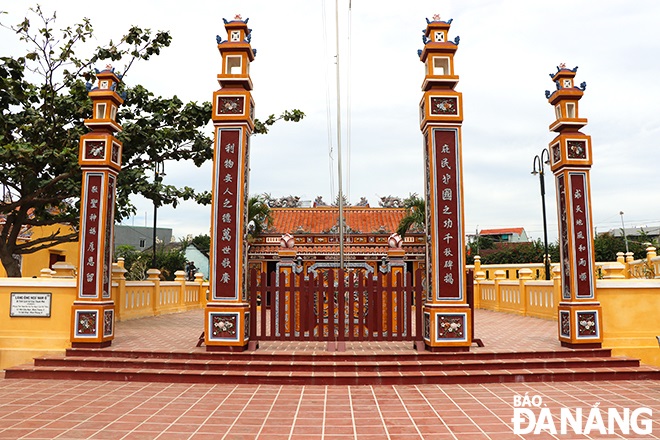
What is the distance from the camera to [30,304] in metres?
7.02

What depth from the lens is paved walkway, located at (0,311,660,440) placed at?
13.1 feet

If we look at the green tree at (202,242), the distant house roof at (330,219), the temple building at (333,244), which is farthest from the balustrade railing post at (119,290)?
the green tree at (202,242)

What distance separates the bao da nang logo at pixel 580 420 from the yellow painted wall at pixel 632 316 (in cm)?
250

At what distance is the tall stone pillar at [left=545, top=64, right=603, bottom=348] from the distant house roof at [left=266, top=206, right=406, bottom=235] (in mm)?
12793

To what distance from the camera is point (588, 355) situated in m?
6.34

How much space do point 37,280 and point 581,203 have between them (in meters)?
7.66

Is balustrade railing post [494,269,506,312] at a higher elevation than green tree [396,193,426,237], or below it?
below

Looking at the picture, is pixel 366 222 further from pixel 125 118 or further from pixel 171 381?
pixel 171 381

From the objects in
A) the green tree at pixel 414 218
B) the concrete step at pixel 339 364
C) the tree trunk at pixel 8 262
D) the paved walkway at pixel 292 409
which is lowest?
the paved walkway at pixel 292 409

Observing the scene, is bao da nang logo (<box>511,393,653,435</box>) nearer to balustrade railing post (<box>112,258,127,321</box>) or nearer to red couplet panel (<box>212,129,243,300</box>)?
red couplet panel (<box>212,129,243,300</box>)

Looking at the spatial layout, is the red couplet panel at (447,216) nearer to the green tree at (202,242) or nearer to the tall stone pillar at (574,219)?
the tall stone pillar at (574,219)

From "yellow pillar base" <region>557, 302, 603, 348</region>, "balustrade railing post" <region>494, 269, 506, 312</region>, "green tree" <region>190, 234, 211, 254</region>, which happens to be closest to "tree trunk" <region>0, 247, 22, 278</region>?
"yellow pillar base" <region>557, 302, 603, 348</region>

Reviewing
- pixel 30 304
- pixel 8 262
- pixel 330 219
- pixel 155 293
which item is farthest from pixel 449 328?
pixel 330 219

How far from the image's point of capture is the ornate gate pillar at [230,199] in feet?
Answer: 20.7
